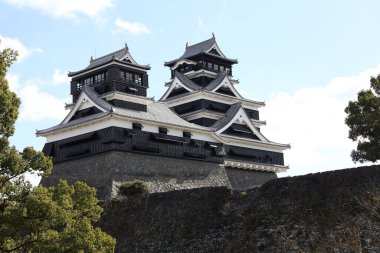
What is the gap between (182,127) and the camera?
144 ft

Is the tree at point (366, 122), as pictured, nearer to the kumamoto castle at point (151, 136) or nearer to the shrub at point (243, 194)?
the shrub at point (243, 194)

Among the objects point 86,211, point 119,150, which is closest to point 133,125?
point 119,150

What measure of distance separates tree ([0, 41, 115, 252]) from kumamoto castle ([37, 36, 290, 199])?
70.2 ft

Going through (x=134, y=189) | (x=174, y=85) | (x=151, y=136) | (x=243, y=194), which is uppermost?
(x=174, y=85)

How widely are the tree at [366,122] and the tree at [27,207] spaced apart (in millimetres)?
17715

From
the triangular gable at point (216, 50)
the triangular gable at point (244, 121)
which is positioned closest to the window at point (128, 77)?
the triangular gable at point (244, 121)

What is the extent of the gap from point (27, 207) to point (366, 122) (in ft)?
63.9

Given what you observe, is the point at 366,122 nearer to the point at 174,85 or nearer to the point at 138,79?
the point at 138,79

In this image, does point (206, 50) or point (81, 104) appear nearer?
point (81, 104)

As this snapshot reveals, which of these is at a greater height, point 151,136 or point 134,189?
point 151,136

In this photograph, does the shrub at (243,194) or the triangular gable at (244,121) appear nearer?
the shrub at (243,194)

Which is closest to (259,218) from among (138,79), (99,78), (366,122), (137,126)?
(366,122)

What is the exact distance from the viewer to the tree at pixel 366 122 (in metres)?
30.8

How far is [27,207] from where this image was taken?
A: 54.1ft
